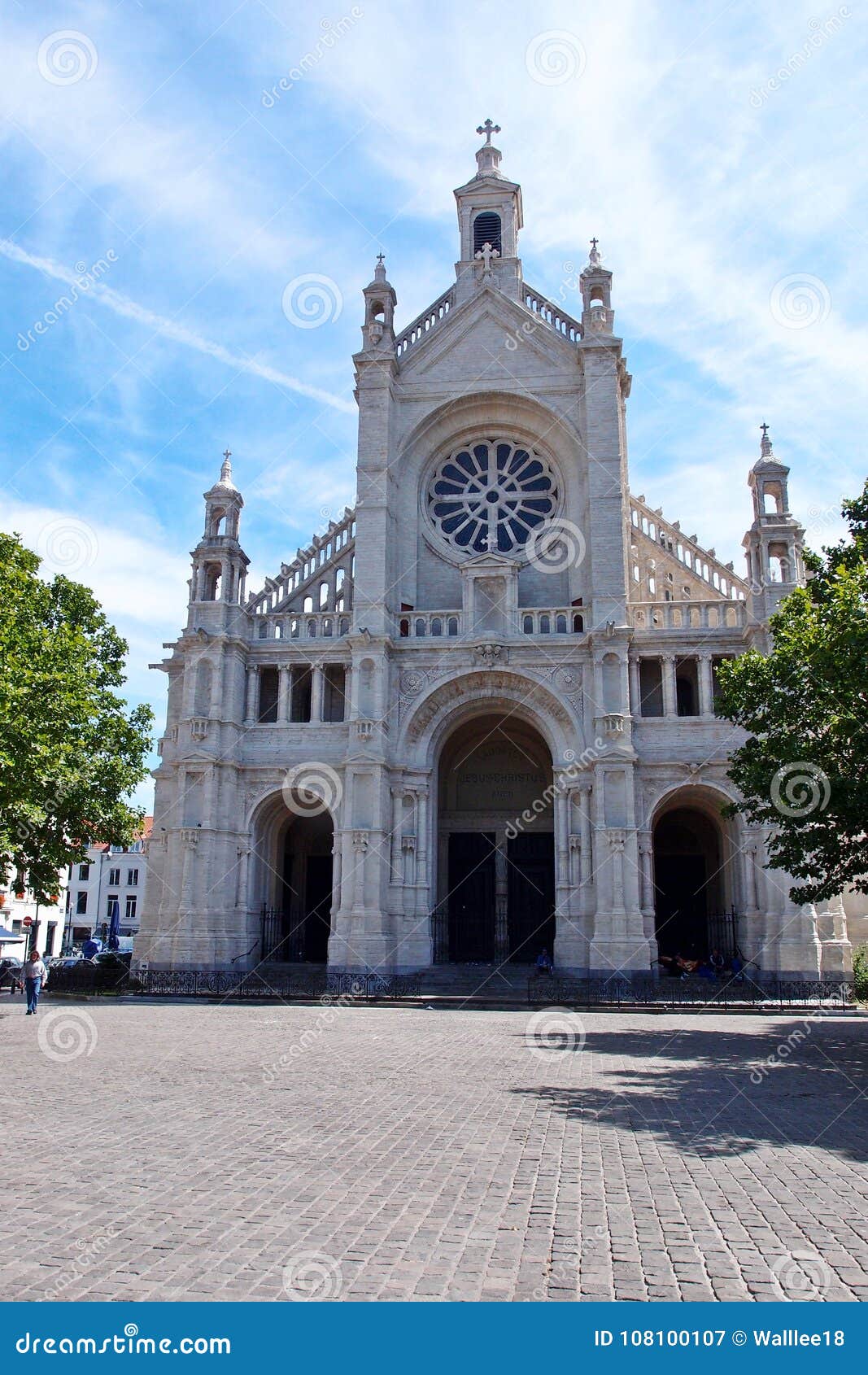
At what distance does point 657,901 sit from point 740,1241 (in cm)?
3128

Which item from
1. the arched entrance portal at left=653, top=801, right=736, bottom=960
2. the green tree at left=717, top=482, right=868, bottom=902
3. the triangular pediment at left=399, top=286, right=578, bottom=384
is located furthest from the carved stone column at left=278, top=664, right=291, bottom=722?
the green tree at left=717, top=482, right=868, bottom=902

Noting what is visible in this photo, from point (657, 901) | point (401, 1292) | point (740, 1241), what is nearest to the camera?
point (401, 1292)

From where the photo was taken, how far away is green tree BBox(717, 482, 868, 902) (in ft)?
58.1

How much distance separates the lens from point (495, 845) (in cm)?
3819

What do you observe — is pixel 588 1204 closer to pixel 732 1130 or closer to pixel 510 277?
pixel 732 1130

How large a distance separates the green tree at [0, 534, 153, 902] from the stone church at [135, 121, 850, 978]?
3.60 m

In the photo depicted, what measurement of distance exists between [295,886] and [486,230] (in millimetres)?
27832

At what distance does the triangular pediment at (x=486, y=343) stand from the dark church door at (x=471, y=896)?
57.6 feet

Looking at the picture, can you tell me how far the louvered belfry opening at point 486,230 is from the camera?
42.6 m

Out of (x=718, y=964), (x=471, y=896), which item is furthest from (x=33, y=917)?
(x=718, y=964)

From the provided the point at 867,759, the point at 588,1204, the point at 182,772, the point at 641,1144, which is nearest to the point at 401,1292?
the point at 588,1204

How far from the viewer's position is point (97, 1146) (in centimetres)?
956

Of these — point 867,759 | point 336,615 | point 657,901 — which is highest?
point 336,615

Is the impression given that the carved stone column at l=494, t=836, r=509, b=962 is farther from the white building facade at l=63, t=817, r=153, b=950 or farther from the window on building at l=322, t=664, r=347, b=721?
the white building facade at l=63, t=817, r=153, b=950
